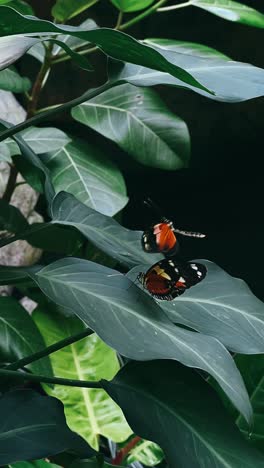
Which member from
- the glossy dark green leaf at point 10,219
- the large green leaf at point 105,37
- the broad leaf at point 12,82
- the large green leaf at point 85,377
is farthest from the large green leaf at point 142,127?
the large green leaf at point 105,37

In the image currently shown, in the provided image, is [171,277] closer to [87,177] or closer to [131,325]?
[131,325]

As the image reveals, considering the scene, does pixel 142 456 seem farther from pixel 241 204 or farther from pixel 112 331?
pixel 241 204

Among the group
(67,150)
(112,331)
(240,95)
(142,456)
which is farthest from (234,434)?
(67,150)

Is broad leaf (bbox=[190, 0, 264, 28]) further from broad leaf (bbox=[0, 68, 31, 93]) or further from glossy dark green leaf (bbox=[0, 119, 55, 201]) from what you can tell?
glossy dark green leaf (bbox=[0, 119, 55, 201])

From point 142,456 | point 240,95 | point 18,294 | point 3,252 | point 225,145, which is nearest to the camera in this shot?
point 240,95

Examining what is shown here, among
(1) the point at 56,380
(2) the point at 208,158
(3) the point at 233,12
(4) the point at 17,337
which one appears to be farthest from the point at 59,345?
(2) the point at 208,158

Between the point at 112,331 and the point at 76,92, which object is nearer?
the point at 112,331
